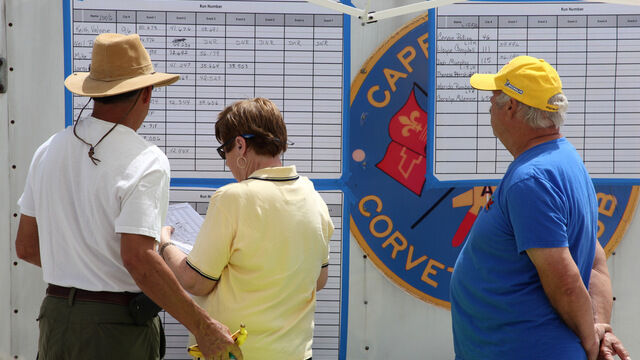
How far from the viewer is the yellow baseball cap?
1.92m

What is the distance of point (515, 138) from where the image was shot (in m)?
1.98

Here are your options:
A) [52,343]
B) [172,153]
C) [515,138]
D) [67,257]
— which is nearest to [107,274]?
[67,257]

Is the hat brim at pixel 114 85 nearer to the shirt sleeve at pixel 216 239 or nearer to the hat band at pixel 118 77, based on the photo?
the hat band at pixel 118 77

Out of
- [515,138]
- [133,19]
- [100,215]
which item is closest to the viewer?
[100,215]

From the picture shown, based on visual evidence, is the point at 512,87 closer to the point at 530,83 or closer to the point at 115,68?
the point at 530,83

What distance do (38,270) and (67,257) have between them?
40.7 inches

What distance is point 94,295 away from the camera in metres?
1.79

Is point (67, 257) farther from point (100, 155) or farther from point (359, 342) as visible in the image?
point (359, 342)

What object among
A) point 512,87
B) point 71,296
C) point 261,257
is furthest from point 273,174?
point 512,87

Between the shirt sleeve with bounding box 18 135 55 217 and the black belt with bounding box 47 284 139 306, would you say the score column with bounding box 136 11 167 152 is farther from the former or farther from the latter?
the black belt with bounding box 47 284 139 306

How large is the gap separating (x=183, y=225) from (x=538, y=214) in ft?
3.88

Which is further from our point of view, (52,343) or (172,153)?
(172,153)

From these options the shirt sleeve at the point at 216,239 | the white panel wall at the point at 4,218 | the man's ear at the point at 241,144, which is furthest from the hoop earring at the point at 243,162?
the white panel wall at the point at 4,218

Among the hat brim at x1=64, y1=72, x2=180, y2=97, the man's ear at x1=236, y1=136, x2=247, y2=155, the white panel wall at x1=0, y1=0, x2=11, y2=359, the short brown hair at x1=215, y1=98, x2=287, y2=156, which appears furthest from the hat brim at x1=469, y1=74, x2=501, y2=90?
the white panel wall at x1=0, y1=0, x2=11, y2=359
